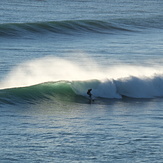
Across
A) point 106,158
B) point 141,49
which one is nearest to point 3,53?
point 141,49

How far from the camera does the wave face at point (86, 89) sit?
23.0 m

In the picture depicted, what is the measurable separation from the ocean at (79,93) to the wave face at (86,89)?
0.04 meters

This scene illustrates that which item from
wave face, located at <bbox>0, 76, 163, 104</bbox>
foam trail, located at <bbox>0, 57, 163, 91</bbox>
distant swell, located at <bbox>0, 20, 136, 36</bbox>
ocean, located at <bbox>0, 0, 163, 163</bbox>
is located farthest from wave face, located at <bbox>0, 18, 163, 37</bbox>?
wave face, located at <bbox>0, 76, 163, 104</bbox>

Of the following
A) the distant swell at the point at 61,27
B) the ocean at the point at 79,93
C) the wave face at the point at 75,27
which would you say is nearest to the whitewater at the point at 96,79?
the ocean at the point at 79,93

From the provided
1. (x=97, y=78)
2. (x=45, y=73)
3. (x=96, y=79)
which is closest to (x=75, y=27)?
(x=45, y=73)

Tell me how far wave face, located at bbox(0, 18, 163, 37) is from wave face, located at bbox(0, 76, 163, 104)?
65.0 ft

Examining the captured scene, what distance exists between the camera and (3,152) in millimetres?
15352

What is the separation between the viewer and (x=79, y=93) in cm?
2436

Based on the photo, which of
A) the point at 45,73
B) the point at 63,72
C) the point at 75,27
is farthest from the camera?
the point at 75,27

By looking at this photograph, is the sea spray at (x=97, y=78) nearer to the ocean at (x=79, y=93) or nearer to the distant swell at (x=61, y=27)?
the ocean at (x=79, y=93)

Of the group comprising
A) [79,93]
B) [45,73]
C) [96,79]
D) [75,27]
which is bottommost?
[79,93]

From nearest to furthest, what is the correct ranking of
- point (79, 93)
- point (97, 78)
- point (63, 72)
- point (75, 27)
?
point (79, 93) → point (97, 78) → point (63, 72) → point (75, 27)

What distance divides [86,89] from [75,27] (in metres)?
26.6

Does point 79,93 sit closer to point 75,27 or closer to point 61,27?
point 61,27
